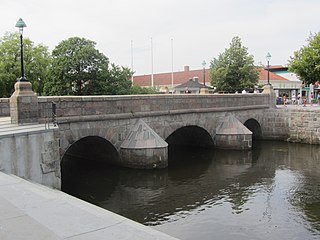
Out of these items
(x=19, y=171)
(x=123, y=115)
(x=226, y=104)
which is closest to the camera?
(x=19, y=171)

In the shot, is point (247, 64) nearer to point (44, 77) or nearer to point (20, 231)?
point (44, 77)

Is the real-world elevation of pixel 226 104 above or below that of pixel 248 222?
above

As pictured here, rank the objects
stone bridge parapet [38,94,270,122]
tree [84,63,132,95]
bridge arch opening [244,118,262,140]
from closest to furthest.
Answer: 1. stone bridge parapet [38,94,270,122]
2. bridge arch opening [244,118,262,140]
3. tree [84,63,132,95]

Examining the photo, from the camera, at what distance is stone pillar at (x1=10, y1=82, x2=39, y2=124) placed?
1078 cm

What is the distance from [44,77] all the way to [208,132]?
2164 cm

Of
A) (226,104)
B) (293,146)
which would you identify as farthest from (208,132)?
(293,146)

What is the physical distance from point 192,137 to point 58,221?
17.7 m

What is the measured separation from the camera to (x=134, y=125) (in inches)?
601

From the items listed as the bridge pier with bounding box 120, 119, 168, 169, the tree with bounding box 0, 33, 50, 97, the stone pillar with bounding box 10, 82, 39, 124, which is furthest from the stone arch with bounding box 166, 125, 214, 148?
the tree with bounding box 0, 33, 50, 97

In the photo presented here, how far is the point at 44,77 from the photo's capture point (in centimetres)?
3534

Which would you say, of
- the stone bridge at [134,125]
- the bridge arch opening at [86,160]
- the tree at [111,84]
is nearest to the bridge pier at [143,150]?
the stone bridge at [134,125]

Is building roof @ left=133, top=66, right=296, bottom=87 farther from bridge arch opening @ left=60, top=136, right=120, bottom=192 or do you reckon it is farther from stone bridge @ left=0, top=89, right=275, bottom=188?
bridge arch opening @ left=60, top=136, right=120, bottom=192

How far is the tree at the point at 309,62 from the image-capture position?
27.7m

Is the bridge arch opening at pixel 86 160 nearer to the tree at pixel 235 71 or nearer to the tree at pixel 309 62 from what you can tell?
the tree at pixel 309 62
